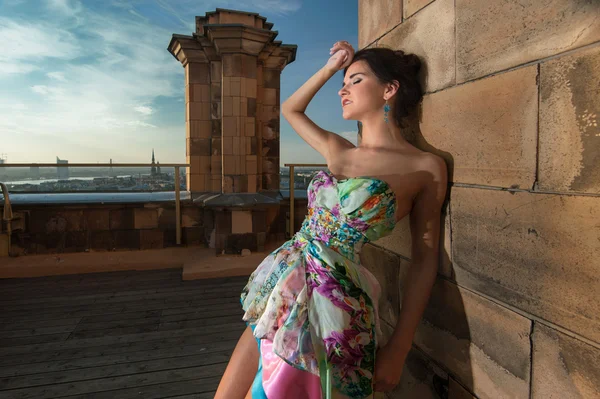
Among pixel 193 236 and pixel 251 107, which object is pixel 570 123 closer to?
pixel 251 107

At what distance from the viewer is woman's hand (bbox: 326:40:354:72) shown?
4.29ft

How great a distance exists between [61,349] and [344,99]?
2.78m

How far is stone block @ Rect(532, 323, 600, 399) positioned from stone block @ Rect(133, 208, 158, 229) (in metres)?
4.83

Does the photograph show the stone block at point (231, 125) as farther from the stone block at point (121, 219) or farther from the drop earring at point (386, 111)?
the drop earring at point (386, 111)

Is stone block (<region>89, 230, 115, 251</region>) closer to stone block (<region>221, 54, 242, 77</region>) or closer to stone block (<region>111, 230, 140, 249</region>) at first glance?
stone block (<region>111, 230, 140, 249</region>)

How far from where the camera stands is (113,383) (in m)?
2.26

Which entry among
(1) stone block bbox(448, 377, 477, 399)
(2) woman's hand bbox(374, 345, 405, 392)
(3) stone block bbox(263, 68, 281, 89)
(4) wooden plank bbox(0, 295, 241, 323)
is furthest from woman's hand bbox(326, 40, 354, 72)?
(3) stone block bbox(263, 68, 281, 89)

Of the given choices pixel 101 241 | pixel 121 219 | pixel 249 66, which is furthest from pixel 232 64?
pixel 101 241

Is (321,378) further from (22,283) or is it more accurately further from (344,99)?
(22,283)

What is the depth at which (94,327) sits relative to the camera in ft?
9.91

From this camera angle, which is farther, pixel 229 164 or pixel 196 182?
pixel 196 182

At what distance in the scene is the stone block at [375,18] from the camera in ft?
4.56

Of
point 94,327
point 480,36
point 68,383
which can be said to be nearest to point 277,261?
point 480,36

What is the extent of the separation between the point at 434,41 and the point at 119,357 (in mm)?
2780
